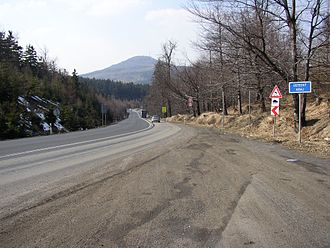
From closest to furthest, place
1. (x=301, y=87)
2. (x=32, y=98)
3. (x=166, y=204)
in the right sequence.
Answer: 1. (x=166, y=204)
2. (x=301, y=87)
3. (x=32, y=98)

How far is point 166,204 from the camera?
5.94 metres

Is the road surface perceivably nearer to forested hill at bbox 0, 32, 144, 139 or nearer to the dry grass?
the dry grass

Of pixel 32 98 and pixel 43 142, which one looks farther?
pixel 32 98

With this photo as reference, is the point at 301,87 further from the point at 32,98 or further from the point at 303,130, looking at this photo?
the point at 32,98

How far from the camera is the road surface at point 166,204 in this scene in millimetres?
4398

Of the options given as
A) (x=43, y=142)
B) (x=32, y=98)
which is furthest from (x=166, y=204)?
(x=32, y=98)

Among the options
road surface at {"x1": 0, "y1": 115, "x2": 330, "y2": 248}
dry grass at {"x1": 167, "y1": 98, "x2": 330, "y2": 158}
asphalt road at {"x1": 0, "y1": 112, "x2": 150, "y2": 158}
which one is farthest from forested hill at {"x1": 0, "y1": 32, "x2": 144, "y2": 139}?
road surface at {"x1": 0, "y1": 115, "x2": 330, "y2": 248}

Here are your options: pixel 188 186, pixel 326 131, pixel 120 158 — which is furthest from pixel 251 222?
pixel 326 131

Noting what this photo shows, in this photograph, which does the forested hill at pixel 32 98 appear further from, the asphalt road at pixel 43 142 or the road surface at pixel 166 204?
the road surface at pixel 166 204

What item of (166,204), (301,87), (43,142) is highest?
(301,87)

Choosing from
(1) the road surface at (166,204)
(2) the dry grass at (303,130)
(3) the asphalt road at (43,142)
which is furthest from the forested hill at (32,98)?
(1) the road surface at (166,204)

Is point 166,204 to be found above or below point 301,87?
below

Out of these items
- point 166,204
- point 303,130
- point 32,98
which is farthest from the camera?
point 32,98

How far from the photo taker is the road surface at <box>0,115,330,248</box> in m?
4.40
